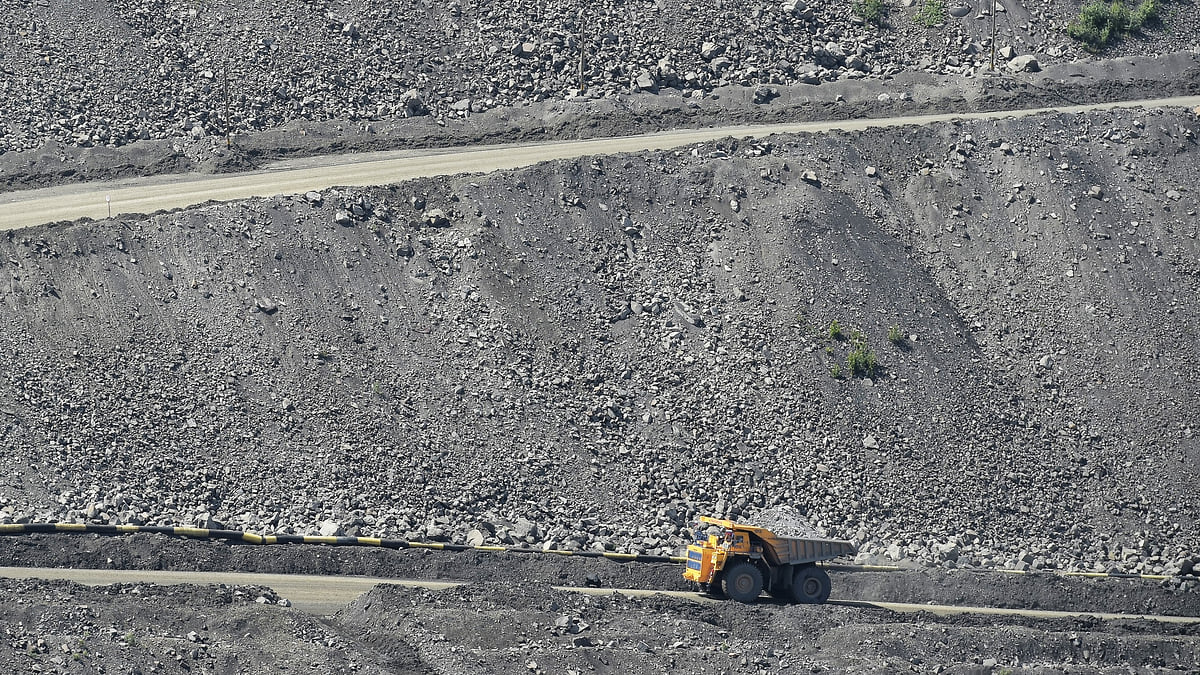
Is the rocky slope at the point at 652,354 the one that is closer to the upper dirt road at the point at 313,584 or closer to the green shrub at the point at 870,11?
the upper dirt road at the point at 313,584

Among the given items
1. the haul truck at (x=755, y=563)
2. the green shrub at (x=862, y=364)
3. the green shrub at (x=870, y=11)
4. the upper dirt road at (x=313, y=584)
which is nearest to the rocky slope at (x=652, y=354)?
the green shrub at (x=862, y=364)

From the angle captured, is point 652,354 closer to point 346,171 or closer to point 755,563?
point 755,563

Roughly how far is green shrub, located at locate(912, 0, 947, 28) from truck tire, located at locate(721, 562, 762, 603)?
25.6 m

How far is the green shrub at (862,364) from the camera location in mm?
38406

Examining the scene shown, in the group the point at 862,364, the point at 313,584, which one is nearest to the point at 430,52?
the point at 862,364

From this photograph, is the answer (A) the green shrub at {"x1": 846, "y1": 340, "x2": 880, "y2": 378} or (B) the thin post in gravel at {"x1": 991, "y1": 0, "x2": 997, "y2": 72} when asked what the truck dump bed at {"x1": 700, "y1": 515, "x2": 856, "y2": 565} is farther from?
(B) the thin post in gravel at {"x1": 991, "y1": 0, "x2": 997, "y2": 72}

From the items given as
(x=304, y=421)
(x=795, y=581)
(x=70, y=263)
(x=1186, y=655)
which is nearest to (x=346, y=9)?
(x=70, y=263)

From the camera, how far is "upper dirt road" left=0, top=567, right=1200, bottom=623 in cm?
3067

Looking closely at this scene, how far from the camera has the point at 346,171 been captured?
43.8m

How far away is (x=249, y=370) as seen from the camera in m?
36.6

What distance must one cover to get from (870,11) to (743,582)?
2565 centimetres

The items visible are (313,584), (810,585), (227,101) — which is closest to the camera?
(313,584)

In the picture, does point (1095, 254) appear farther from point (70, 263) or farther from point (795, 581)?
point (70, 263)

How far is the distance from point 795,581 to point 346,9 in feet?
88.6
